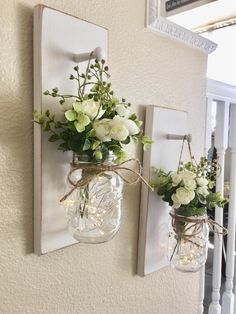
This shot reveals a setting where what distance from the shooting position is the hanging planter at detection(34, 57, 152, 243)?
559 mm

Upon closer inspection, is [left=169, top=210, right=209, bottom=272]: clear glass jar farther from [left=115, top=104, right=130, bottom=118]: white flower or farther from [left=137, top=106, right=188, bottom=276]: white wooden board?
[left=115, top=104, right=130, bottom=118]: white flower

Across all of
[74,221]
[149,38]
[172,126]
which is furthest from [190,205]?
[149,38]

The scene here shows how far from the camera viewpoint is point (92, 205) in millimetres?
624

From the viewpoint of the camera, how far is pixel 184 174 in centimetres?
82

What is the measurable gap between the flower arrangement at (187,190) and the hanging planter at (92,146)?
0.70 ft

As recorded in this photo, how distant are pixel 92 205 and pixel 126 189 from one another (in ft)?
0.68

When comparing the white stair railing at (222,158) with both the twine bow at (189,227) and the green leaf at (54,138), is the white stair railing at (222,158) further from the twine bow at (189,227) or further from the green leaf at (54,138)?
the green leaf at (54,138)

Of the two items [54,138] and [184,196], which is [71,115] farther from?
[184,196]

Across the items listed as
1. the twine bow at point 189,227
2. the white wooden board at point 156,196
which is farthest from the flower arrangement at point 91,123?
the twine bow at point 189,227

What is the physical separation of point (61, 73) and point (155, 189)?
0.41 m

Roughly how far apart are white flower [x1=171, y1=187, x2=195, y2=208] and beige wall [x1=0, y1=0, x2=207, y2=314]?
11 cm

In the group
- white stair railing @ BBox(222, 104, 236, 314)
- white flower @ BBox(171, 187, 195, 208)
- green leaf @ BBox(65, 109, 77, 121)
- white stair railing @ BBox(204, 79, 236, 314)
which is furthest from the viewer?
white stair railing @ BBox(222, 104, 236, 314)

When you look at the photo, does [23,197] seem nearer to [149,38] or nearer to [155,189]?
[155,189]

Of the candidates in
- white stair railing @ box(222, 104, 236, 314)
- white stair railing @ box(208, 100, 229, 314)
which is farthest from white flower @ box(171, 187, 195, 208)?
white stair railing @ box(222, 104, 236, 314)
